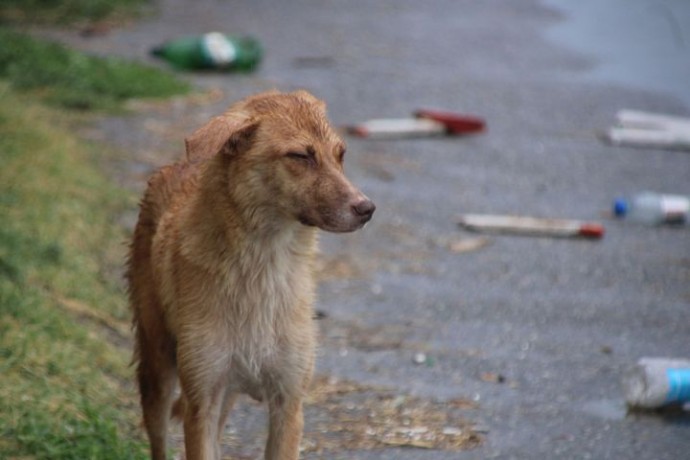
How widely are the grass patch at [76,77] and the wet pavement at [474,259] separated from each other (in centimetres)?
30

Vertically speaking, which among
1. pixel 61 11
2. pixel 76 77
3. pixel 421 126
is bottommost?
pixel 61 11

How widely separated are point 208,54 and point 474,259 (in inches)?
190

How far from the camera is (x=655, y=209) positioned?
9750mm

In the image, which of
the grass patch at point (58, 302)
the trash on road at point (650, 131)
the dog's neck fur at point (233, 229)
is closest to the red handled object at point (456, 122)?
the trash on road at point (650, 131)

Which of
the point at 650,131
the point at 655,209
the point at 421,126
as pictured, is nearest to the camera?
the point at 655,209

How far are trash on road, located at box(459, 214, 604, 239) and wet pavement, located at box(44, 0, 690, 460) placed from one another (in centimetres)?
7

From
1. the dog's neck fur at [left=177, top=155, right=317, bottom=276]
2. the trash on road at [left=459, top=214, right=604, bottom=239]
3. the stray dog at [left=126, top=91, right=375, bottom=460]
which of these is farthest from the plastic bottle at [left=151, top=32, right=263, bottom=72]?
the dog's neck fur at [left=177, top=155, right=317, bottom=276]

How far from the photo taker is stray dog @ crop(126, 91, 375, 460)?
4.93 m

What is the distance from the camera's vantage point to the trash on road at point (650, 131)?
1184cm

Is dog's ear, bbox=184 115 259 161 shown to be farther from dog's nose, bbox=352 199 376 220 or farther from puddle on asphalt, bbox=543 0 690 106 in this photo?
puddle on asphalt, bbox=543 0 690 106

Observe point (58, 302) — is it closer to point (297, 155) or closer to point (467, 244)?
point (297, 155)

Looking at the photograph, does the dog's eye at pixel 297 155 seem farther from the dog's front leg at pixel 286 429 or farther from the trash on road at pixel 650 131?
the trash on road at pixel 650 131

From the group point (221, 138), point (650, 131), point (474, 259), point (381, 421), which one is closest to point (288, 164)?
point (221, 138)

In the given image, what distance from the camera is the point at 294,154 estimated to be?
4934 millimetres
